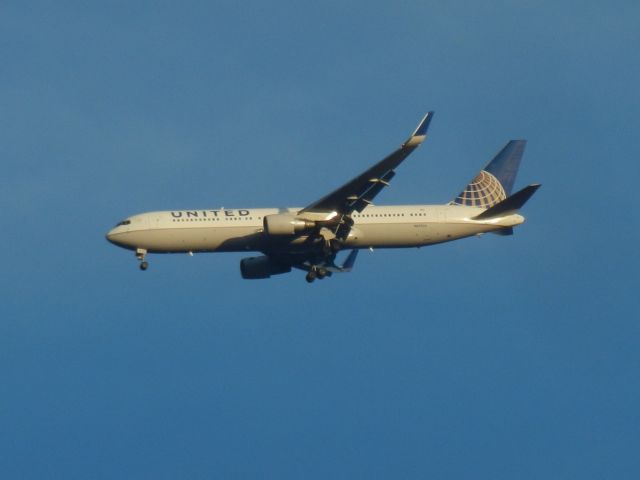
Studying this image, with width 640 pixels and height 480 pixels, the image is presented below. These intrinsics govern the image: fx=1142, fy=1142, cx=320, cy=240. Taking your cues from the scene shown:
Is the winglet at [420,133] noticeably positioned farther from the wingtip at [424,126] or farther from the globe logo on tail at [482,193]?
the globe logo on tail at [482,193]

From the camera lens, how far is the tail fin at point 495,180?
2739 inches

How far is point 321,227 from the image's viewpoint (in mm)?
62906

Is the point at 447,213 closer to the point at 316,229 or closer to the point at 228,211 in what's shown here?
the point at 316,229

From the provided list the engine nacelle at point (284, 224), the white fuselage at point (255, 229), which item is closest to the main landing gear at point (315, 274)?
the white fuselage at point (255, 229)

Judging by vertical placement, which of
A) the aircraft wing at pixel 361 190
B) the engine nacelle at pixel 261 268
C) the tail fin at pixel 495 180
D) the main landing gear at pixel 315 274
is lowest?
the main landing gear at pixel 315 274

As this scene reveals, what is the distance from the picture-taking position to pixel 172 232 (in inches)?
2520

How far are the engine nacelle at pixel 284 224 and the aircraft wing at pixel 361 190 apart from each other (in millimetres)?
758

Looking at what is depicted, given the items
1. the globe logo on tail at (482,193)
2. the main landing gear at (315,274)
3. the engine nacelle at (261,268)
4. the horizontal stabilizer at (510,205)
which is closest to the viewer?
the horizontal stabilizer at (510,205)

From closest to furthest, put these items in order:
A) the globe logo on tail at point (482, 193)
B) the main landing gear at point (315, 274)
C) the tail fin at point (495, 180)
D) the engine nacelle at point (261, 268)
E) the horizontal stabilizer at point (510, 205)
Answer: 1. the horizontal stabilizer at point (510, 205)
2. the main landing gear at point (315, 274)
3. the engine nacelle at point (261, 268)
4. the globe logo on tail at point (482, 193)
5. the tail fin at point (495, 180)

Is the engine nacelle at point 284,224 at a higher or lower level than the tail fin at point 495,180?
lower

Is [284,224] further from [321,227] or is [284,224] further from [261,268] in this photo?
[261,268]

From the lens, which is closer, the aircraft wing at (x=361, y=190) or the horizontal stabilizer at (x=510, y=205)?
the aircraft wing at (x=361, y=190)

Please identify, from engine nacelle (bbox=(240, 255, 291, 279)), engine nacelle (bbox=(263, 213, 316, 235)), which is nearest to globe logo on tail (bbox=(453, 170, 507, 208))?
engine nacelle (bbox=(240, 255, 291, 279))

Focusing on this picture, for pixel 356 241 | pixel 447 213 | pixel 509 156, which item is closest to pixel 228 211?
pixel 356 241
